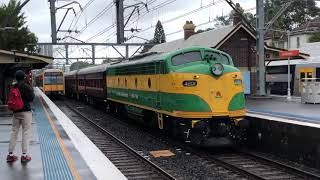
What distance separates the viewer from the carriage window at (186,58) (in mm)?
13500

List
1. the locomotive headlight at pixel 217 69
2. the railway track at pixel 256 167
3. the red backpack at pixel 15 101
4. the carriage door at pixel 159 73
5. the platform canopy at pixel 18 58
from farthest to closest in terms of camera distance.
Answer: the platform canopy at pixel 18 58 → the carriage door at pixel 159 73 → the locomotive headlight at pixel 217 69 → the railway track at pixel 256 167 → the red backpack at pixel 15 101

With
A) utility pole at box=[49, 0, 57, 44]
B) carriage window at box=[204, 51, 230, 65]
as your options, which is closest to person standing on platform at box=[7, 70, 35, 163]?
carriage window at box=[204, 51, 230, 65]

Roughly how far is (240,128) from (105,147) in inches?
161

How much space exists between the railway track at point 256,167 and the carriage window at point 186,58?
2670mm

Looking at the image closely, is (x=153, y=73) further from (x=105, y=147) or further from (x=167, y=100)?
(x=105, y=147)

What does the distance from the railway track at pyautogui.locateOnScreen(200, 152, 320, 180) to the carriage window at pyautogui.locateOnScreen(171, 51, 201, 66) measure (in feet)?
8.76

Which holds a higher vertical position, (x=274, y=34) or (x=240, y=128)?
(x=274, y=34)

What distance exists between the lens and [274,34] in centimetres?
7338

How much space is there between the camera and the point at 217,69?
12914 mm

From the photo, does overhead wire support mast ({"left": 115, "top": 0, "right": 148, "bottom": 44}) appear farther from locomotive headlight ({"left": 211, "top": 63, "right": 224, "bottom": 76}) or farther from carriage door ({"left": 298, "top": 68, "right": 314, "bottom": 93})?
locomotive headlight ({"left": 211, "top": 63, "right": 224, "bottom": 76})

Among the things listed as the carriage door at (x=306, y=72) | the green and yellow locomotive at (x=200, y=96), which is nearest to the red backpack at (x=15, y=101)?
the green and yellow locomotive at (x=200, y=96)

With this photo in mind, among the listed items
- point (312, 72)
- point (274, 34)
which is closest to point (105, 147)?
point (312, 72)

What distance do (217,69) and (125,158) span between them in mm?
3357

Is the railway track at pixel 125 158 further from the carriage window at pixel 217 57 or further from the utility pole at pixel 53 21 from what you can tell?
the utility pole at pixel 53 21
